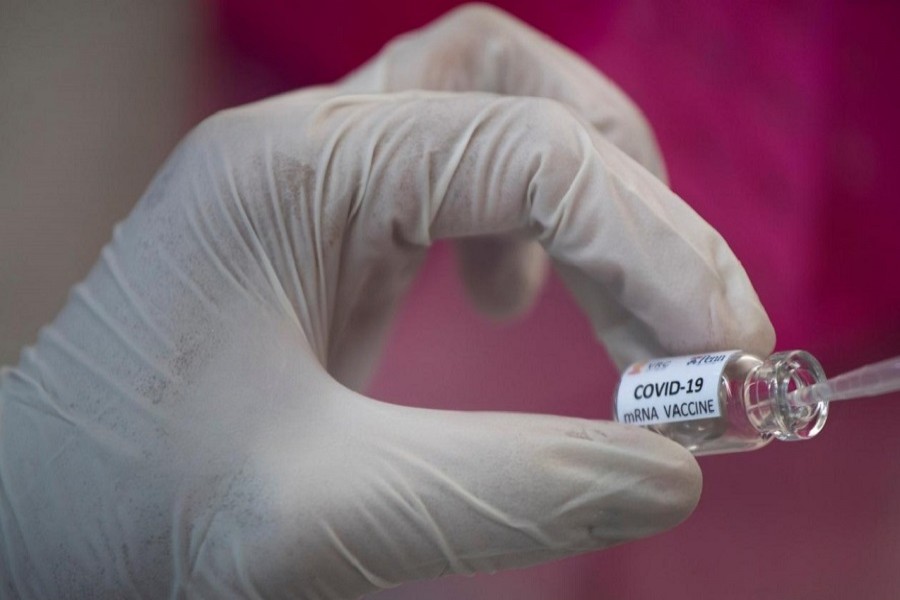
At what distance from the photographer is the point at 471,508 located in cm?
67

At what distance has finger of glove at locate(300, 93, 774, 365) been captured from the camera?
77 centimetres

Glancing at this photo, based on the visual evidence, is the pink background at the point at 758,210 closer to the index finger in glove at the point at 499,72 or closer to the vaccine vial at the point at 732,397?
the index finger in glove at the point at 499,72

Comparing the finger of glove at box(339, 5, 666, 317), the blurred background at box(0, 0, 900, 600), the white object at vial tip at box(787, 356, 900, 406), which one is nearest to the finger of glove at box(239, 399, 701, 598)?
the white object at vial tip at box(787, 356, 900, 406)

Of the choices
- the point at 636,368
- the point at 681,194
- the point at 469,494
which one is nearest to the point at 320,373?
the point at 469,494

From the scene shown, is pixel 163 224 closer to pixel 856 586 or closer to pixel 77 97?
pixel 77 97

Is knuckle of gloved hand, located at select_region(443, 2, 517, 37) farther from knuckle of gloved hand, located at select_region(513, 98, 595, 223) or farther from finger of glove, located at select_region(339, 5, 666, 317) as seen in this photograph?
knuckle of gloved hand, located at select_region(513, 98, 595, 223)

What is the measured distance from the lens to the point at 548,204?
2.58 feet

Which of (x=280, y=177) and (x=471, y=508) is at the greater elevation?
(x=280, y=177)

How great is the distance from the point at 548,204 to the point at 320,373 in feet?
0.80

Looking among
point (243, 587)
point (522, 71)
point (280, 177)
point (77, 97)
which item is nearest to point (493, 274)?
point (522, 71)

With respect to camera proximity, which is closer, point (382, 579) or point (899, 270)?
point (382, 579)

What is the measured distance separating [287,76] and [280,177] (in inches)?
34.2

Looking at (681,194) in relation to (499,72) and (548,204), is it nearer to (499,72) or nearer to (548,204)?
(499,72)

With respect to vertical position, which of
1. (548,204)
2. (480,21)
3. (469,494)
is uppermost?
(480,21)
